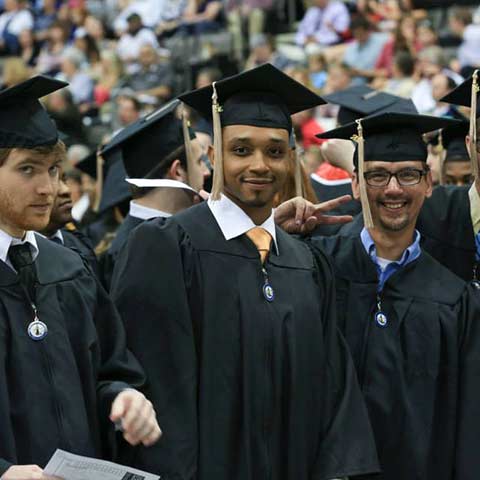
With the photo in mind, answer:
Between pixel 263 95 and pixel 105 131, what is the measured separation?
9811 mm

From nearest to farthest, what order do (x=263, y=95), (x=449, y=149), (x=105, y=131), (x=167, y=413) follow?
1. (x=167, y=413)
2. (x=263, y=95)
3. (x=449, y=149)
4. (x=105, y=131)

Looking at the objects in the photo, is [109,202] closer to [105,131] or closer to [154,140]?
[154,140]

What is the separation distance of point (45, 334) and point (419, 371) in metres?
1.55

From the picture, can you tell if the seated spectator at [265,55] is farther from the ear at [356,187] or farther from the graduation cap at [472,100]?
the ear at [356,187]

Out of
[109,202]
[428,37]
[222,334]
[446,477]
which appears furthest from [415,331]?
[428,37]

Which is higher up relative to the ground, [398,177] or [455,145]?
[398,177]

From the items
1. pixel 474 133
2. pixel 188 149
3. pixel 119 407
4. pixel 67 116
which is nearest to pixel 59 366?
pixel 119 407

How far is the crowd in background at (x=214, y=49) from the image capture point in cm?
1193

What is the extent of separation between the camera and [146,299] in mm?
3816

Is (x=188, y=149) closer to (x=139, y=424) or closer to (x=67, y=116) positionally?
(x=139, y=424)

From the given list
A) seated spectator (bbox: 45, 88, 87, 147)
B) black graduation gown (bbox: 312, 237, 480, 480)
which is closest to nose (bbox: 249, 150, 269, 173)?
A: black graduation gown (bbox: 312, 237, 480, 480)

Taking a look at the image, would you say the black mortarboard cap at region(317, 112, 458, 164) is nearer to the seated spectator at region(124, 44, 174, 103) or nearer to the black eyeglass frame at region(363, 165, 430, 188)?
the black eyeglass frame at region(363, 165, 430, 188)

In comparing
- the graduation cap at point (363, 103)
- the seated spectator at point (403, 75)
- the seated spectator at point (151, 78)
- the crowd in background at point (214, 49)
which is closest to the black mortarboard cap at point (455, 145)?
the graduation cap at point (363, 103)

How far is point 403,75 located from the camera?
37.6ft
